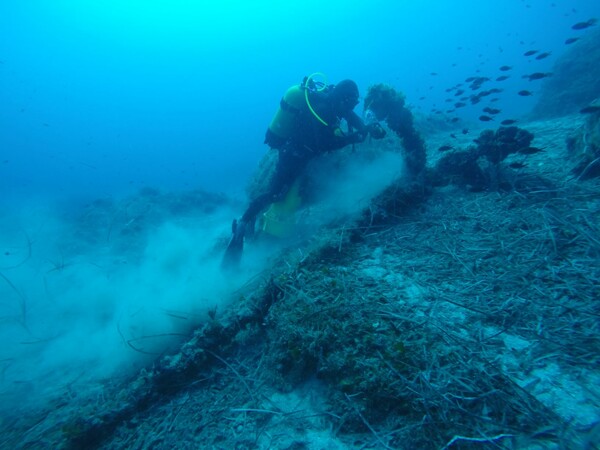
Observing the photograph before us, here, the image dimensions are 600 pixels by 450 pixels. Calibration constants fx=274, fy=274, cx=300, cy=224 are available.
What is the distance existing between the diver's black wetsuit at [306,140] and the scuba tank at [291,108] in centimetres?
6

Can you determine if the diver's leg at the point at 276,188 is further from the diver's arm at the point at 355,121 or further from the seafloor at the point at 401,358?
the seafloor at the point at 401,358

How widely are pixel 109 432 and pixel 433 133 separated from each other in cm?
1577

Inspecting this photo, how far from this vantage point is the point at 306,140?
6766 millimetres

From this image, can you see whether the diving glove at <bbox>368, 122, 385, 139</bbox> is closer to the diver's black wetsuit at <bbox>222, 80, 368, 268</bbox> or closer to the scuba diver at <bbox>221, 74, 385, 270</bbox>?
the scuba diver at <bbox>221, 74, 385, 270</bbox>

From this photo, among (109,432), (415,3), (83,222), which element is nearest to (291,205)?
(109,432)

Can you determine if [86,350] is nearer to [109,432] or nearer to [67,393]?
[67,393]

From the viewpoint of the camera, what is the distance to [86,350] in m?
4.62

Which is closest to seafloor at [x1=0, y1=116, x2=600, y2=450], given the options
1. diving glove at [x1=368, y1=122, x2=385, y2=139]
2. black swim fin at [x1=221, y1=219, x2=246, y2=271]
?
diving glove at [x1=368, y1=122, x2=385, y2=139]

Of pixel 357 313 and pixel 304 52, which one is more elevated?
pixel 304 52

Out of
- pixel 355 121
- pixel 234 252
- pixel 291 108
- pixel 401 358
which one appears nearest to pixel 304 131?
pixel 291 108

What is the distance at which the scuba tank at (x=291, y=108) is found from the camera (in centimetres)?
667

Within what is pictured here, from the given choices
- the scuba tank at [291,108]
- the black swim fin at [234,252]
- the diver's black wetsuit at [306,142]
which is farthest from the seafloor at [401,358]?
the scuba tank at [291,108]

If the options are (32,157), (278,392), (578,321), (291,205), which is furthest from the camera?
(32,157)

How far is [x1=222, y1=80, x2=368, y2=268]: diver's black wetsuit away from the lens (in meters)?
6.29
